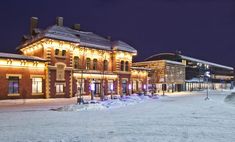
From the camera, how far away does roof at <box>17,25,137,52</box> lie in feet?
130

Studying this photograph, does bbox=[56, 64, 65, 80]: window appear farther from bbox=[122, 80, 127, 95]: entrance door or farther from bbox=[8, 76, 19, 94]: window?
bbox=[122, 80, 127, 95]: entrance door

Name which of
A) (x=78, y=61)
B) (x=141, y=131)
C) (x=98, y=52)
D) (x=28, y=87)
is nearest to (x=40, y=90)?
(x=28, y=87)

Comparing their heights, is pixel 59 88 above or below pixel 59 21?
below

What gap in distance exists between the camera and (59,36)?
39656mm

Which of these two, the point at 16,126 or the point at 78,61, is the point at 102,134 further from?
the point at 78,61

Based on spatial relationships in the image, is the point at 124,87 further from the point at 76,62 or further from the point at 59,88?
the point at 59,88

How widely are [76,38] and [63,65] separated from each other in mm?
4685

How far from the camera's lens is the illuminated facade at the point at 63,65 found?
35.9 meters

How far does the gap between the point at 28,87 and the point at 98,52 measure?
15.2 m

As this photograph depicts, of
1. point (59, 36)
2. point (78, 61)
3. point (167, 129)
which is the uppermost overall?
point (59, 36)

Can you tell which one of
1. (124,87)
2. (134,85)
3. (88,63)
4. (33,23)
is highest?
(33,23)

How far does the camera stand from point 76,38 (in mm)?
42281

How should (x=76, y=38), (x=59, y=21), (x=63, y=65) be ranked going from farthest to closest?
(x=59, y=21) < (x=76, y=38) < (x=63, y=65)

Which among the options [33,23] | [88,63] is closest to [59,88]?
[88,63]
